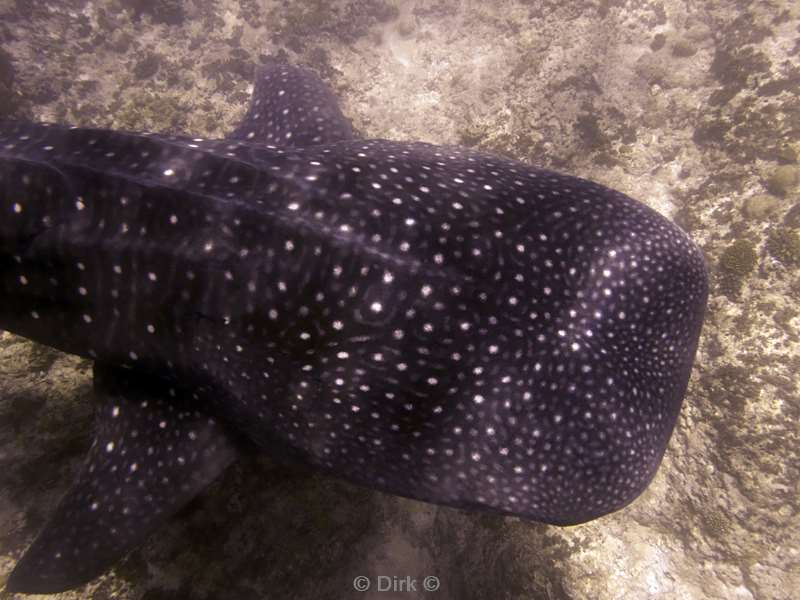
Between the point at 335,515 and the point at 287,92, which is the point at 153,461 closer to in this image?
the point at 335,515

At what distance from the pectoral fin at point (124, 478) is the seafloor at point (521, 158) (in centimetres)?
70

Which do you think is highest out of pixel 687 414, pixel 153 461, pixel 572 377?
pixel 572 377

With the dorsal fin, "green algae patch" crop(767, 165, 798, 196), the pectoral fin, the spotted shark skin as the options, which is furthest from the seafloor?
the dorsal fin

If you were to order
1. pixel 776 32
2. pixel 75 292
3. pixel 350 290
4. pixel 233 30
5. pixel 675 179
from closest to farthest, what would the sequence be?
1. pixel 350 290
2. pixel 75 292
3. pixel 675 179
4. pixel 776 32
5. pixel 233 30

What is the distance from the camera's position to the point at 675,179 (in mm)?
8070

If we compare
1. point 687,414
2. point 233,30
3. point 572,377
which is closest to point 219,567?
point 572,377

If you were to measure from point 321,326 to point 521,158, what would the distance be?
6244 millimetres

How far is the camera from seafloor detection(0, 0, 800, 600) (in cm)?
493

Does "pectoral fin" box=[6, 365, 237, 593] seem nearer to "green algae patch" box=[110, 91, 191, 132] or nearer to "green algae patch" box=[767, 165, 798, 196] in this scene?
"green algae patch" box=[110, 91, 191, 132]

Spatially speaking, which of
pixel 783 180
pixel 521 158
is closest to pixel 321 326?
pixel 521 158

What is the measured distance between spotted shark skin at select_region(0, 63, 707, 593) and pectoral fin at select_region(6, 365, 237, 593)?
16 mm

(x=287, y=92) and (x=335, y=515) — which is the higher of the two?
(x=287, y=92)

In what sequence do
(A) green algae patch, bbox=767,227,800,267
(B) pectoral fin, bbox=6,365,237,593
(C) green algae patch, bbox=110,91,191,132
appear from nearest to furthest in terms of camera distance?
1. (B) pectoral fin, bbox=6,365,237,593
2. (A) green algae patch, bbox=767,227,800,267
3. (C) green algae patch, bbox=110,91,191,132

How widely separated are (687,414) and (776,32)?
7.51 m
